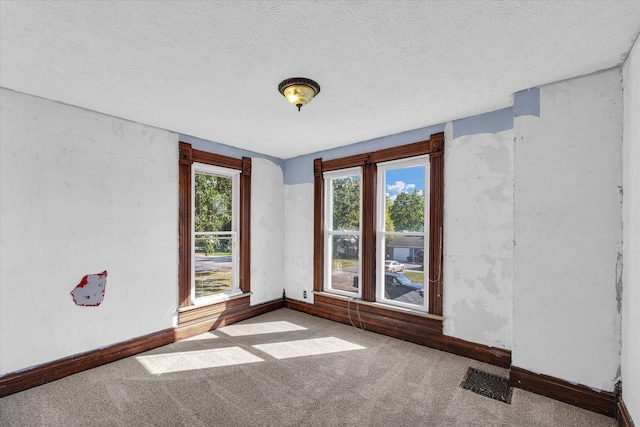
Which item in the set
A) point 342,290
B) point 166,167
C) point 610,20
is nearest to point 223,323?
point 342,290

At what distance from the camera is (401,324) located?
3557mm

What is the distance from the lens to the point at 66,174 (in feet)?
9.02

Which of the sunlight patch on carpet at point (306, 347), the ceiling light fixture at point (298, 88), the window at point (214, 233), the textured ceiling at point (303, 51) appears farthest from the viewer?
the window at point (214, 233)

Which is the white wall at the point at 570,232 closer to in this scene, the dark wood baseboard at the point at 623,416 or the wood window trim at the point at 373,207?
the dark wood baseboard at the point at 623,416

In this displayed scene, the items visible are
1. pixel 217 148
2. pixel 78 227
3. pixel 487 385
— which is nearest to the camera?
pixel 487 385

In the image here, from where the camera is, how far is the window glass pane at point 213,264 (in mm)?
3936

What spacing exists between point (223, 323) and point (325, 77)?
11.2ft

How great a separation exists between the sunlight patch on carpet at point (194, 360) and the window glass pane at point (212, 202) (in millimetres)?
1548

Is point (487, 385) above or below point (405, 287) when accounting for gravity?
below

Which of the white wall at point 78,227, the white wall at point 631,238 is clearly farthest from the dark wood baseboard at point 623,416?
the white wall at point 78,227

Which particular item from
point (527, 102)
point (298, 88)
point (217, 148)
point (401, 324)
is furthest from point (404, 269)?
point (217, 148)

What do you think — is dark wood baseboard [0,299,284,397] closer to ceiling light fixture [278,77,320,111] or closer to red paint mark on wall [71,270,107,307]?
red paint mark on wall [71,270,107,307]

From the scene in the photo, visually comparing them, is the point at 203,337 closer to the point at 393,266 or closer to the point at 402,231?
the point at 393,266

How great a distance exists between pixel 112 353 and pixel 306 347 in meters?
2.02
